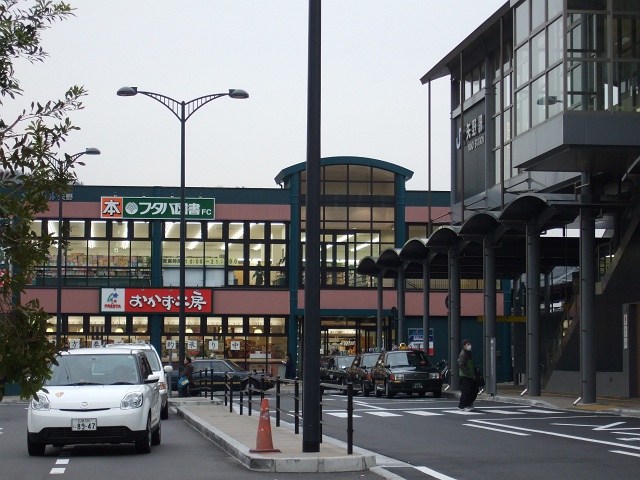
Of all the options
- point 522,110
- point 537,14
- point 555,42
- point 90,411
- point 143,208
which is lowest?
point 90,411

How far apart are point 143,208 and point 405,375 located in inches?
1006

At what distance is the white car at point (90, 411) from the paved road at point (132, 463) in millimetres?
310

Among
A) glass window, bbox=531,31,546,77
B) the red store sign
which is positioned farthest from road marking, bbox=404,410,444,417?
the red store sign

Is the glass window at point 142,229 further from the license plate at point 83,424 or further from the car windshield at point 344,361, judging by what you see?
the license plate at point 83,424

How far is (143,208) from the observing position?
5919 cm

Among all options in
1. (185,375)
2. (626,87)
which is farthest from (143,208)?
(626,87)

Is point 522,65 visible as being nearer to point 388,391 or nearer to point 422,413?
point 422,413

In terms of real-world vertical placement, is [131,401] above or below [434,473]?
above

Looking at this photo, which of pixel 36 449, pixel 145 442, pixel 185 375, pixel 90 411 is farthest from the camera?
pixel 185 375

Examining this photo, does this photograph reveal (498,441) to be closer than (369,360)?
Yes

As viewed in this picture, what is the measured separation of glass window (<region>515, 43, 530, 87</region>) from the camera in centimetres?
3344

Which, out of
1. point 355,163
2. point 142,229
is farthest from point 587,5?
point 142,229

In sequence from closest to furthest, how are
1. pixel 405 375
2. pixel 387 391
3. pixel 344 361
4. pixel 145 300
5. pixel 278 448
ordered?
pixel 278 448, pixel 405 375, pixel 387 391, pixel 344 361, pixel 145 300

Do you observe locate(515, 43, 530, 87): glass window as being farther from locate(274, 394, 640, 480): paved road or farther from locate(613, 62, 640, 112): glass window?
locate(274, 394, 640, 480): paved road
